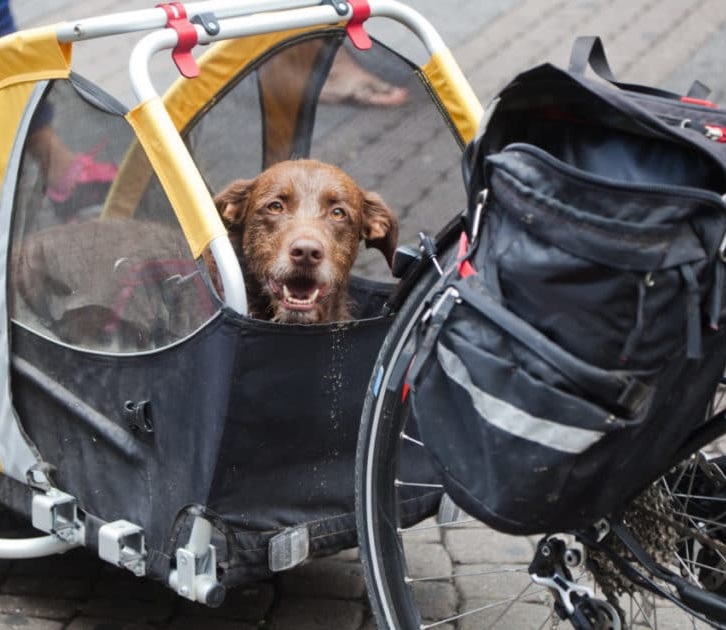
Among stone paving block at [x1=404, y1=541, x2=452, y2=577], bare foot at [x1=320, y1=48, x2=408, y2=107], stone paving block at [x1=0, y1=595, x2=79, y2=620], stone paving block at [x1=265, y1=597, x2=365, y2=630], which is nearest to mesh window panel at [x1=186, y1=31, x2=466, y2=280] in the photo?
bare foot at [x1=320, y1=48, x2=408, y2=107]

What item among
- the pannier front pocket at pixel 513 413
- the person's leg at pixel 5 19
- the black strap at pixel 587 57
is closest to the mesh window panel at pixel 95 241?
the pannier front pocket at pixel 513 413

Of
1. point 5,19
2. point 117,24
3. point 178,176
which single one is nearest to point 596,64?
point 178,176

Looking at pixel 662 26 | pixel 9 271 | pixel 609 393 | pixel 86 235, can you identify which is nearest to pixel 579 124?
pixel 609 393

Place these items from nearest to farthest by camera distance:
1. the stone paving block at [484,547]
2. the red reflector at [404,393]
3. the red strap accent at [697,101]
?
the red strap accent at [697,101]
the red reflector at [404,393]
the stone paving block at [484,547]

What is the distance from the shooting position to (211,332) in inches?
114

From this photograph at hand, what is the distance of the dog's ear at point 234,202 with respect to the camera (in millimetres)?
3832

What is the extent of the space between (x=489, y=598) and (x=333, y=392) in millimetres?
956

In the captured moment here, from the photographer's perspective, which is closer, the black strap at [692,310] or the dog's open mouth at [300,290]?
the black strap at [692,310]

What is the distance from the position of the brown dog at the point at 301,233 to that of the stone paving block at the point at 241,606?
822mm

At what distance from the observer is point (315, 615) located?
12.1 feet

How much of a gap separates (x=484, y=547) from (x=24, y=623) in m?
1.41

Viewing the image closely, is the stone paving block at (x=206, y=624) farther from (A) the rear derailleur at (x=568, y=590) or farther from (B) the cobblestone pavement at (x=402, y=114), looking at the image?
(A) the rear derailleur at (x=568, y=590)

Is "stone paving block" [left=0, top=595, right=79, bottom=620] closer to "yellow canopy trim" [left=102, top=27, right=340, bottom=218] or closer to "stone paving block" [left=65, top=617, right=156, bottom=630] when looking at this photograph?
"stone paving block" [left=65, top=617, right=156, bottom=630]

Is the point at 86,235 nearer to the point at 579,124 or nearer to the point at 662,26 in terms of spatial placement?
the point at 579,124
